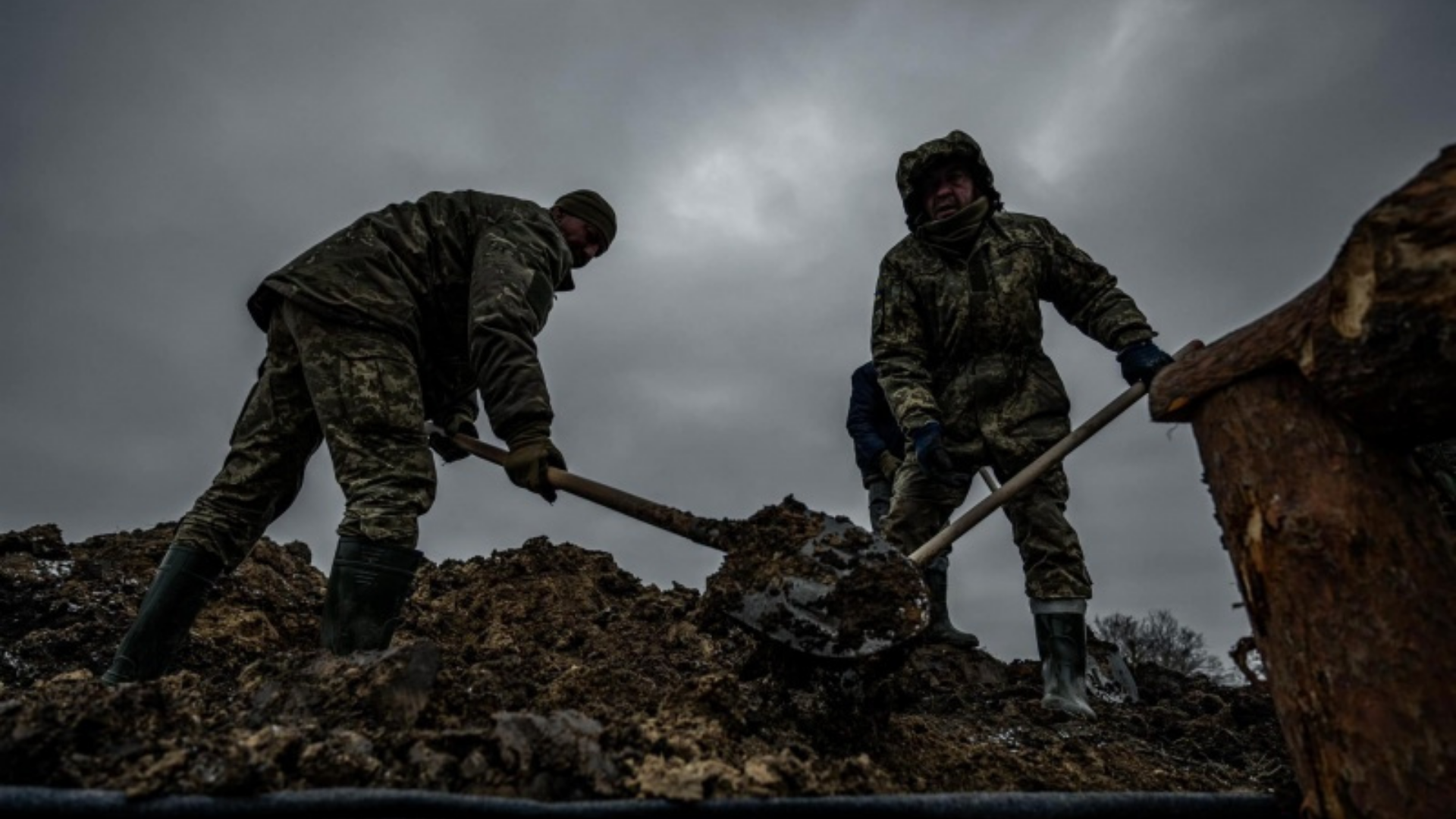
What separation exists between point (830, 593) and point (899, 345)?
6.01 ft

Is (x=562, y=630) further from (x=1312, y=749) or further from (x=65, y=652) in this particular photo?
(x=1312, y=749)

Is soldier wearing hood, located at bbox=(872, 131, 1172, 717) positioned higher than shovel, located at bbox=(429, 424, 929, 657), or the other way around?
soldier wearing hood, located at bbox=(872, 131, 1172, 717)

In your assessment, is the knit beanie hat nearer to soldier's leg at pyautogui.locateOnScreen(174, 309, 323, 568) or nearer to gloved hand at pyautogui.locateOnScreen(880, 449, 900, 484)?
soldier's leg at pyautogui.locateOnScreen(174, 309, 323, 568)

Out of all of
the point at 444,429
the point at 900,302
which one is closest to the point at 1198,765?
the point at 900,302

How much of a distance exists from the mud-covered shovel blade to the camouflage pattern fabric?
1.28 meters

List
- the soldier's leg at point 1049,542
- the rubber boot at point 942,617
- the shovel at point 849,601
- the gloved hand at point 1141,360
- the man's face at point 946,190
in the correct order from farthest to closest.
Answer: the rubber boot at point 942,617, the man's face at point 946,190, the gloved hand at point 1141,360, the soldier's leg at point 1049,542, the shovel at point 849,601

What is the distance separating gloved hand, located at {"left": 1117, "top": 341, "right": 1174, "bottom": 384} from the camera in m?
3.38

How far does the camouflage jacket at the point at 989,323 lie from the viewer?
11.8ft

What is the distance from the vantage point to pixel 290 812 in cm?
120

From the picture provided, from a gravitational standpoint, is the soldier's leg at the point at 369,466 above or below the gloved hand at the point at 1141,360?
below

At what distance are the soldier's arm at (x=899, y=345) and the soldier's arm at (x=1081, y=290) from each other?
0.62 metres

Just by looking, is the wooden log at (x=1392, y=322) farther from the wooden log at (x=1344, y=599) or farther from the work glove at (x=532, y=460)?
the work glove at (x=532, y=460)

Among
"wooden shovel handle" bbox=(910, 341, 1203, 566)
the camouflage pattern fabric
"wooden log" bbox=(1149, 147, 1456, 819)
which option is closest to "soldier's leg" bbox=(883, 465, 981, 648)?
the camouflage pattern fabric

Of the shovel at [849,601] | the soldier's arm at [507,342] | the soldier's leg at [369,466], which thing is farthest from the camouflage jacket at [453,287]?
the shovel at [849,601]
